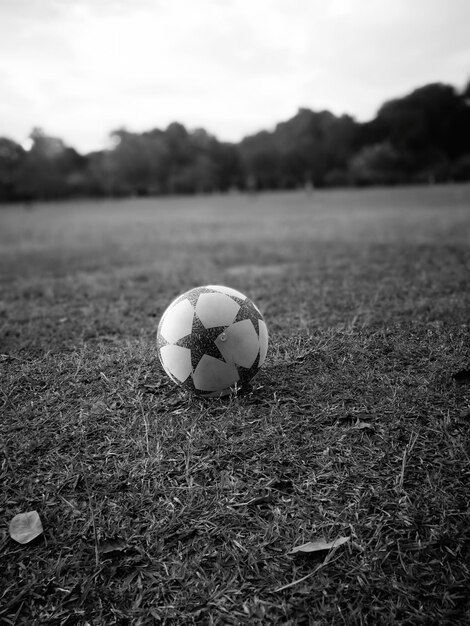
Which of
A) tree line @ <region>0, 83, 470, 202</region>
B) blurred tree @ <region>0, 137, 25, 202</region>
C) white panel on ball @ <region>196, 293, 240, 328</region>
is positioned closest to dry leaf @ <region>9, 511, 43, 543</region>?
white panel on ball @ <region>196, 293, 240, 328</region>

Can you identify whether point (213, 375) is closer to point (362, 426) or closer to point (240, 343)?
point (240, 343)

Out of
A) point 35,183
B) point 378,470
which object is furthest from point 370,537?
point 35,183

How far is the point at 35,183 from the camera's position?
2371 inches

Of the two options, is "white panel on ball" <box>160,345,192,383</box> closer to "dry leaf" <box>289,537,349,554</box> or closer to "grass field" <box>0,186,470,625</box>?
"grass field" <box>0,186,470,625</box>

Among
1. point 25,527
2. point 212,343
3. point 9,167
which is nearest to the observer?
point 25,527

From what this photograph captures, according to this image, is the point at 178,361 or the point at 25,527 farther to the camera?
the point at 178,361

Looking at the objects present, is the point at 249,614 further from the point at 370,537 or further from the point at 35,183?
the point at 35,183

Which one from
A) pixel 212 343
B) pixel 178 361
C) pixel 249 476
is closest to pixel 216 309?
pixel 212 343

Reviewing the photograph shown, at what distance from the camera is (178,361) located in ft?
9.70

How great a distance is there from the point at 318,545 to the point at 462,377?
75.1 inches

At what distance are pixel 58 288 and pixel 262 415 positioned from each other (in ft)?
16.4

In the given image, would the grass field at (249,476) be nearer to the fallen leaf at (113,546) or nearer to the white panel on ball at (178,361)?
the fallen leaf at (113,546)

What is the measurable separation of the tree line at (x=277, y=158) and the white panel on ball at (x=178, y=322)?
54.5 metres

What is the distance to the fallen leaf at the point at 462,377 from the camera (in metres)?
3.13
